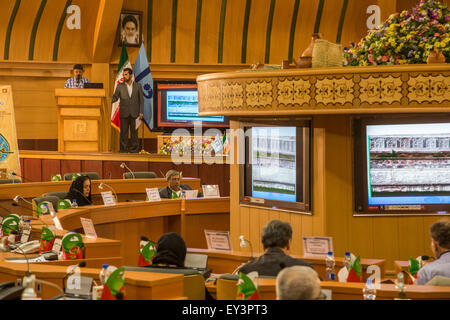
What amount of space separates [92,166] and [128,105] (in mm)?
1540

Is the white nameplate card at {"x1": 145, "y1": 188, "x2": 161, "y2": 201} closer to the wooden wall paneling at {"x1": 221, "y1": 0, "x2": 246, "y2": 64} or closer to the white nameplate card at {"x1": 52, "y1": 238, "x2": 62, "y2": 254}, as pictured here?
the white nameplate card at {"x1": 52, "y1": 238, "x2": 62, "y2": 254}

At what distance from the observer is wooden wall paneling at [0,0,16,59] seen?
598 inches

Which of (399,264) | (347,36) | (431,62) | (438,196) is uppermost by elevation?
(347,36)

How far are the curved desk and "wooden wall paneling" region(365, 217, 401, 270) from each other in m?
2.97

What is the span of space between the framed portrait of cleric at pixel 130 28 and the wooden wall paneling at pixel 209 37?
1.38 meters

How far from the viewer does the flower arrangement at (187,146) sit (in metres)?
13.4

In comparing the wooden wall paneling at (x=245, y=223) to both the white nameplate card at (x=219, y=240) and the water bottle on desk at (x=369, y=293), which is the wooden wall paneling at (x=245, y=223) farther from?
the water bottle on desk at (x=369, y=293)

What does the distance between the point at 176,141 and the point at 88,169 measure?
1840 millimetres

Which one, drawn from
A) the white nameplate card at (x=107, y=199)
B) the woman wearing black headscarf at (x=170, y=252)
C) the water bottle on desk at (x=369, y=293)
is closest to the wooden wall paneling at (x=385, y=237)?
the woman wearing black headscarf at (x=170, y=252)

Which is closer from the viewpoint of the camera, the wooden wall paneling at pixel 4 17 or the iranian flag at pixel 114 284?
the iranian flag at pixel 114 284

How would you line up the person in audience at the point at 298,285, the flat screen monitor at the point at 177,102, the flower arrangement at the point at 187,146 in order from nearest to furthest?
the person in audience at the point at 298,285 → the flower arrangement at the point at 187,146 → the flat screen monitor at the point at 177,102
